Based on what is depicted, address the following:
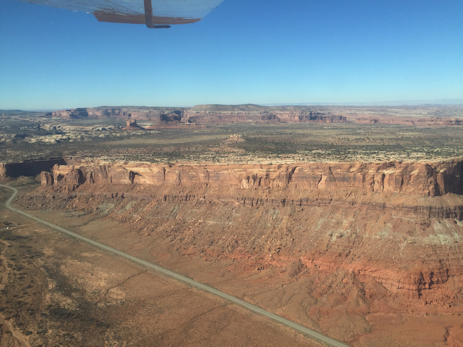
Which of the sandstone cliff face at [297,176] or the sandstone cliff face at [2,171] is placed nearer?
the sandstone cliff face at [297,176]

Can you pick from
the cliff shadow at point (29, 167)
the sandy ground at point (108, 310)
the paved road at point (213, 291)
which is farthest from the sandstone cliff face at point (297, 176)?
the cliff shadow at point (29, 167)

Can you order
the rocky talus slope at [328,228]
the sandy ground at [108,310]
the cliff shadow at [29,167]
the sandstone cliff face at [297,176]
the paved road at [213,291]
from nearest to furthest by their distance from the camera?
1. the sandy ground at [108,310]
2. the paved road at [213,291]
3. the rocky talus slope at [328,228]
4. the sandstone cliff face at [297,176]
5. the cliff shadow at [29,167]

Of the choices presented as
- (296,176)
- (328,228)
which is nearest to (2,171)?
(296,176)

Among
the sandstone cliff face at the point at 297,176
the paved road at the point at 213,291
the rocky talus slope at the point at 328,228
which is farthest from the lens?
the sandstone cliff face at the point at 297,176

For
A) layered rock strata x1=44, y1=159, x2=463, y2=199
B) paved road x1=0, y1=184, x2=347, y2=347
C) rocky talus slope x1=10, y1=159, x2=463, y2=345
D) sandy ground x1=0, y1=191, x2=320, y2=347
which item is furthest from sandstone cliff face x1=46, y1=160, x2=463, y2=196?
sandy ground x1=0, y1=191, x2=320, y2=347

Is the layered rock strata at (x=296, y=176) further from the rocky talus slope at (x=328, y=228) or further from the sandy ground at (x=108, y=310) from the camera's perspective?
the sandy ground at (x=108, y=310)

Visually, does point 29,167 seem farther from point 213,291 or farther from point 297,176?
point 297,176

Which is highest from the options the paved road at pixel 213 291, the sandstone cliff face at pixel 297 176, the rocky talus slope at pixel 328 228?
the sandstone cliff face at pixel 297 176

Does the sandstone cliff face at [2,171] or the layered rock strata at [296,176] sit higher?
the layered rock strata at [296,176]
